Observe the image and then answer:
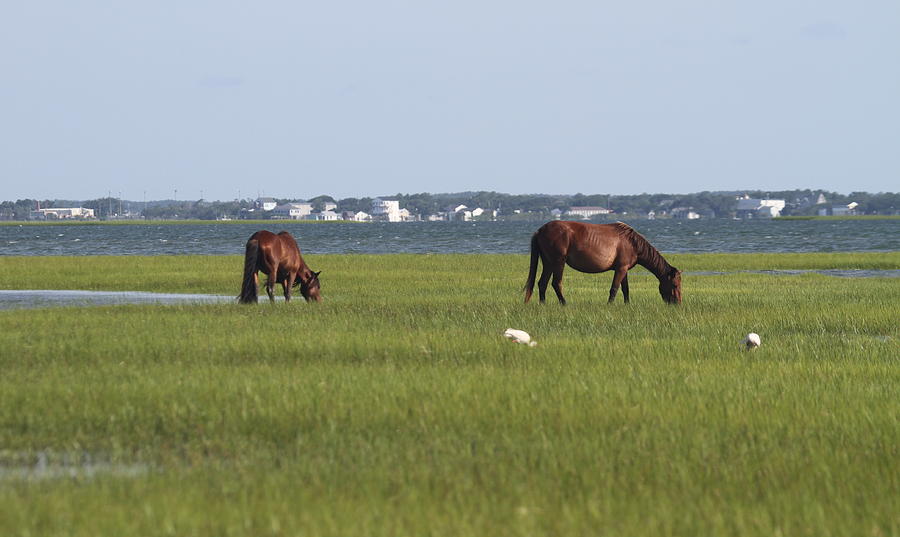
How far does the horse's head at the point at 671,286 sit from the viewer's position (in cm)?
2495

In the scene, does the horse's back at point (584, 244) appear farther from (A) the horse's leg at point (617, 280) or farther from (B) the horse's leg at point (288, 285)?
(B) the horse's leg at point (288, 285)

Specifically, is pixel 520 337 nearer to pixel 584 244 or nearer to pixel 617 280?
pixel 584 244

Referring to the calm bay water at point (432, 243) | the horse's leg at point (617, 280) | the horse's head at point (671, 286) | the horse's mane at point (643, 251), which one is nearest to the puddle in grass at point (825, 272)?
the horse's head at point (671, 286)

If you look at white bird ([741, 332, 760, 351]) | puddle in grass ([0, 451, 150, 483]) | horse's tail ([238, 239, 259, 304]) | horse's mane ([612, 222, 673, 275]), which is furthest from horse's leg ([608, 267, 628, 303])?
puddle in grass ([0, 451, 150, 483])

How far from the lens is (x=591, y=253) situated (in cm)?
2400

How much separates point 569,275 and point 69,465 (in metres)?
34.3

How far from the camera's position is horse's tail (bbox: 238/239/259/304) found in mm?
24047

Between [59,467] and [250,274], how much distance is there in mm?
15087

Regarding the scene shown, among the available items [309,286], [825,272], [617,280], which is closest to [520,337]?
[617,280]

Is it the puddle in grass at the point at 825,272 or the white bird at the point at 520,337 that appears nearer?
the white bird at the point at 520,337

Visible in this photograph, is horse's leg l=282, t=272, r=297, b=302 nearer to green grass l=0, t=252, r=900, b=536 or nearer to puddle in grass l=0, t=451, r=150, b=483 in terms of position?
green grass l=0, t=252, r=900, b=536

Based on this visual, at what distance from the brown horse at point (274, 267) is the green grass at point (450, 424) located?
2900 mm

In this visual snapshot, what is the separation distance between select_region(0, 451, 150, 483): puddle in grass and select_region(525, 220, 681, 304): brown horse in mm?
14643

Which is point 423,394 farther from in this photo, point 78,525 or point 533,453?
point 78,525
